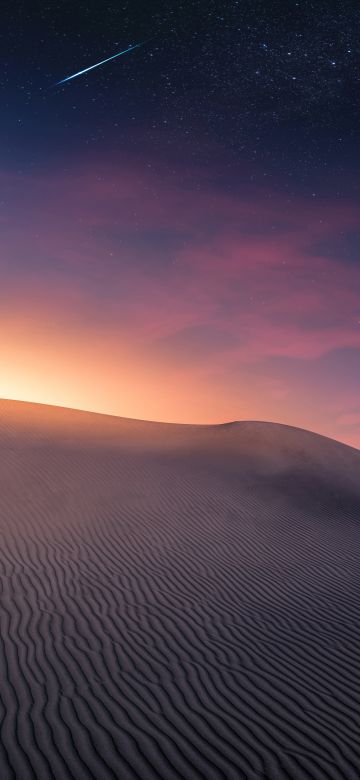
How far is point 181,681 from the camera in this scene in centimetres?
501

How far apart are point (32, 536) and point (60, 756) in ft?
24.6

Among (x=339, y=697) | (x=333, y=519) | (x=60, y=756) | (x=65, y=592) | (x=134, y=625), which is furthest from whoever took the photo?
(x=333, y=519)

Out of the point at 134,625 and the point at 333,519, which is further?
the point at 333,519

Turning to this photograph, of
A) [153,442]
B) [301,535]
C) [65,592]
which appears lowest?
[65,592]

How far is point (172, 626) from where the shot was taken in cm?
662

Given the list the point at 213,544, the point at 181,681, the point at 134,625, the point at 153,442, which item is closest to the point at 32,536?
the point at 213,544

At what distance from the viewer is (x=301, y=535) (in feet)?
44.1

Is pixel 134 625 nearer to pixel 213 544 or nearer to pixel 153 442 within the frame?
pixel 213 544

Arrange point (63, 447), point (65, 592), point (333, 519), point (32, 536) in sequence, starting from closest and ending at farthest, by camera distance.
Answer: point (65, 592)
point (32, 536)
point (333, 519)
point (63, 447)

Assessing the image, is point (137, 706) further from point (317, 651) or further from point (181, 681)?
point (317, 651)

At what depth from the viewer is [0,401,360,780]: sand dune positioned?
12.3 feet

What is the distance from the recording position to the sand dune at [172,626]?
3752 mm

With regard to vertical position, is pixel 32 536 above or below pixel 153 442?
below

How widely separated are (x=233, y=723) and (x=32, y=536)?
291 inches
